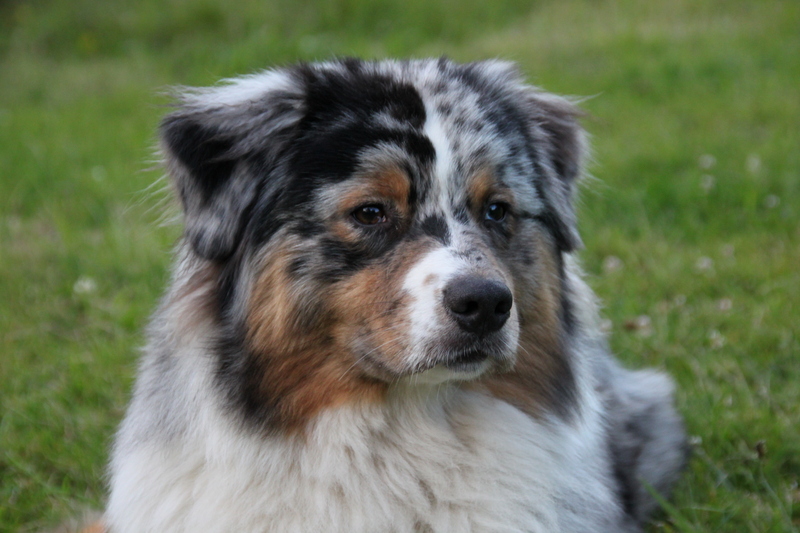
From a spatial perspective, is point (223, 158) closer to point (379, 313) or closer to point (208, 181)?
point (208, 181)

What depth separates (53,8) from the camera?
11.3 meters

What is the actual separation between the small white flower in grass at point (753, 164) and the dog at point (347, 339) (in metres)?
4.33

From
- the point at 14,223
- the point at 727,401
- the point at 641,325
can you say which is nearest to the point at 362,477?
the point at 727,401

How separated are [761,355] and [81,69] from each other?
8.49 meters

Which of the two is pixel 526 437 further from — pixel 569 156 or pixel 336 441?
pixel 569 156

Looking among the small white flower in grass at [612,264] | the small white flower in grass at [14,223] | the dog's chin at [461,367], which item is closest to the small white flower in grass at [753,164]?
the small white flower in grass at [612,264]

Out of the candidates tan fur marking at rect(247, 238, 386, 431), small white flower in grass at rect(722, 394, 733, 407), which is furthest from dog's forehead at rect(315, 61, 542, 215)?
small white flower in grass at rect(722, 394, 733, 407)

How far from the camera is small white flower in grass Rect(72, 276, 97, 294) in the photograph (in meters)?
5.63

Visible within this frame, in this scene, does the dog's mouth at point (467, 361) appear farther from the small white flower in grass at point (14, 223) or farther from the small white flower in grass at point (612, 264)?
the small white flower in grass at point (14, 223)

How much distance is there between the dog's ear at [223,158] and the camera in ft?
9.64

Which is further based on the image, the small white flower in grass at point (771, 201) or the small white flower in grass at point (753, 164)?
the small white flower in grass at point (753, 164)

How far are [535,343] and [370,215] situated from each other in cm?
80

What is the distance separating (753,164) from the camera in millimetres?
6809

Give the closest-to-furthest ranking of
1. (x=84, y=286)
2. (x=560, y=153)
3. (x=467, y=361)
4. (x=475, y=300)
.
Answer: (x=475, y=300)
(x=467, y=361)
(x=560, y=153)
(x=84, y=286)
